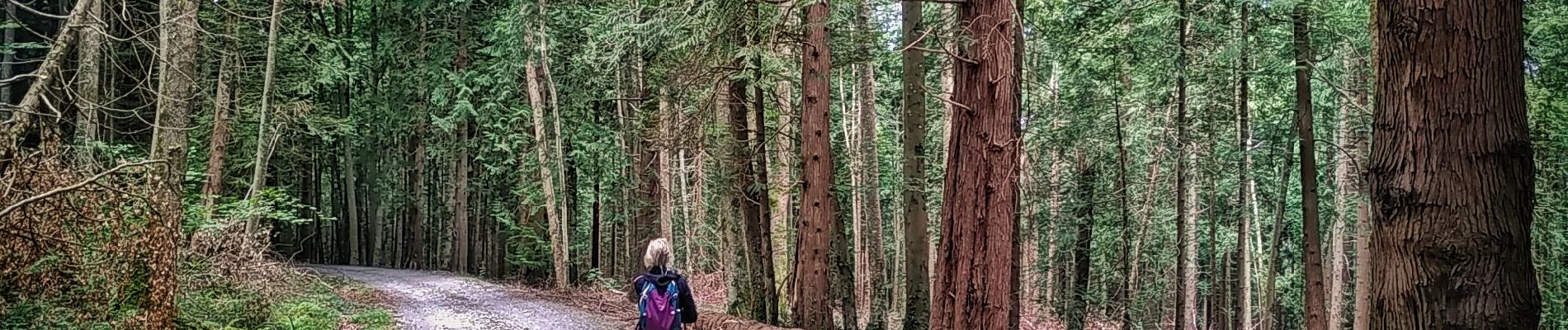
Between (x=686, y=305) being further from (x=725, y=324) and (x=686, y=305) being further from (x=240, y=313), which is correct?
(x=240, y=313)

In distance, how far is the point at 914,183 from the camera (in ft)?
36.8

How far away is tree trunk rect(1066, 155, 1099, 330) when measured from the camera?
1938 cm

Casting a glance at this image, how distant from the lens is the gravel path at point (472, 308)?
41.4ft

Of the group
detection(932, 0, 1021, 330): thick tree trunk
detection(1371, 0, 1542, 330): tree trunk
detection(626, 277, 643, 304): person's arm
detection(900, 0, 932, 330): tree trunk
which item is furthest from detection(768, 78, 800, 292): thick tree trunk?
detection(1371, 0, 1542, 330): tree trunk

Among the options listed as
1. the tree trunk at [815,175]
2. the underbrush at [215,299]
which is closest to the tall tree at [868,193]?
the tree trunk at [815,175]

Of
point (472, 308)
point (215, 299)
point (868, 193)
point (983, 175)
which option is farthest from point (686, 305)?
point (868, 193)

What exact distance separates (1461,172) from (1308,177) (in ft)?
28.5

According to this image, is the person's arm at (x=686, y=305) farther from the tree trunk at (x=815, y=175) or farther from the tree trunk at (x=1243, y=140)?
the tree trunk at (x=1243, y=140)

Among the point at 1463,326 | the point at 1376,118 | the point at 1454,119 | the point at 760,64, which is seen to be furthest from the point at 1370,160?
the point at 760,64

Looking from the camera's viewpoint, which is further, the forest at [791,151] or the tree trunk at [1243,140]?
the tree trunk at [1243,140]

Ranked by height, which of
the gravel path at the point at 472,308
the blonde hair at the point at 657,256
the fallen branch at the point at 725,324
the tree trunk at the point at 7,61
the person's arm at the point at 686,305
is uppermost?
the tree trunk at the point at 7,61

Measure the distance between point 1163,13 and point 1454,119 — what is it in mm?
10168

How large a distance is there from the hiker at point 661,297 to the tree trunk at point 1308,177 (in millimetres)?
8916

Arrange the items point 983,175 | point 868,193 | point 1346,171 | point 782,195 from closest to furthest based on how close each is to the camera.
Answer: point 983,175 → point 782,195 → point 1346,171 → point 868,193
